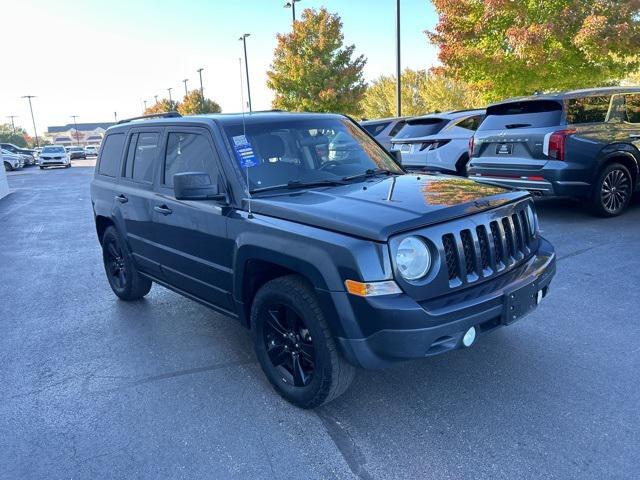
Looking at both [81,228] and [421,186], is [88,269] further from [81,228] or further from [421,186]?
[421,186]

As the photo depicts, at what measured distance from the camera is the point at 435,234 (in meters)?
2.82

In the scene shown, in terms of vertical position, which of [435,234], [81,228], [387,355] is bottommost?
[81,228]

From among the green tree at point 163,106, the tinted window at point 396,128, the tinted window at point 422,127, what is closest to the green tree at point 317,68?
the tinted window at point 396,128

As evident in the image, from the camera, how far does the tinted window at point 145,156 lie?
4508mm

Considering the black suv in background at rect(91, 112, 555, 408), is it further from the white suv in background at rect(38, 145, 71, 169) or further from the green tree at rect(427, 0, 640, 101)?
the white suv in background at rect(38, 145, 71, 169)

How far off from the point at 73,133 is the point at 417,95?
133m

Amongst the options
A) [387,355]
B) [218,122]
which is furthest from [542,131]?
[387,355]

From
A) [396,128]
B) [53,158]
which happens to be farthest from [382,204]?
[53,158]

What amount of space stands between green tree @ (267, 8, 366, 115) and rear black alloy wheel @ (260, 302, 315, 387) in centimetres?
2458

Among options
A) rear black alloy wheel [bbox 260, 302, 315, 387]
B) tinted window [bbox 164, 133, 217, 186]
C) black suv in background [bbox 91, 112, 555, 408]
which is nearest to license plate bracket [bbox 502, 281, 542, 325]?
black suv in background [bbox 91, 112, 555, 408]

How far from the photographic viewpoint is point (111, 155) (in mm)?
5410

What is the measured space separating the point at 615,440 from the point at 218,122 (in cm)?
321

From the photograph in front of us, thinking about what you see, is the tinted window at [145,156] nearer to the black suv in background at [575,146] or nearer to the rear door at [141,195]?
the rear door at [141,195]

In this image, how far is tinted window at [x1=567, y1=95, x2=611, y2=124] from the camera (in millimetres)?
7348
